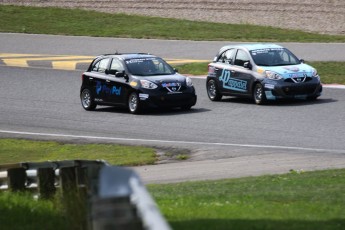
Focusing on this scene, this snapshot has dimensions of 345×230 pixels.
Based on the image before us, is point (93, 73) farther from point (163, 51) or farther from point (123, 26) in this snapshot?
point (123, 26)

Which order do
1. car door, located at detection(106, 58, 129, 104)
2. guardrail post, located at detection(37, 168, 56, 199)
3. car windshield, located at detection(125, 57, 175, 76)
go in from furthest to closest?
car windshield, located at detection(125, 57, 175, 76)
car door, located at detection(106, 58, 129, 104)
guardrail post, located at detection(37, 168, 56, 199)

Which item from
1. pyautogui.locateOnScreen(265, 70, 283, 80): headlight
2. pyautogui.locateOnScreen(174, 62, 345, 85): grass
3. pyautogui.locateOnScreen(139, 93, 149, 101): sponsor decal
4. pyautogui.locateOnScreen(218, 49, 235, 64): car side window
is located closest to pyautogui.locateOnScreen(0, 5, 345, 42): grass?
pyautogui.locateOnScreen(174, 62, 345, 85): grass

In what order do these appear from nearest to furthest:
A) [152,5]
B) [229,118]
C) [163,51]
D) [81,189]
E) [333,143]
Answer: [81,189], [333,143], [229,118], [163,51], [152,5]

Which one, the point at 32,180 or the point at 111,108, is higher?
the point at 32,180

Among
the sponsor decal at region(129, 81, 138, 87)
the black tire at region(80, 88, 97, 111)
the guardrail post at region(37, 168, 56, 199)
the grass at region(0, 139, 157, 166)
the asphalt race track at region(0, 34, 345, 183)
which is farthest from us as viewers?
the black tire at region(80, 88, 97, 111)

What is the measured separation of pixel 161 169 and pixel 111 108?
34.2 feet

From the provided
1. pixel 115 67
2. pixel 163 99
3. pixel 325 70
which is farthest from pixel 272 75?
pixel 325 70

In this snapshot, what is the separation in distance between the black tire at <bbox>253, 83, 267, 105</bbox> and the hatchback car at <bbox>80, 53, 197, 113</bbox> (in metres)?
1.60

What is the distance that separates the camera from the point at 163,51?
3928 centimetres

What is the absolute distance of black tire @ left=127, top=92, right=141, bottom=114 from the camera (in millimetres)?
26297

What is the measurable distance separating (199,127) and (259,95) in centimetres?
355

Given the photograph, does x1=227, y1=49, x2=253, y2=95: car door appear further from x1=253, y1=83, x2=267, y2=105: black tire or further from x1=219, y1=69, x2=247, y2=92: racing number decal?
x1=253, y1=83, x2=267, y2=105: black tire

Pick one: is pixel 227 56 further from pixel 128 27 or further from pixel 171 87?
pixel 128 27

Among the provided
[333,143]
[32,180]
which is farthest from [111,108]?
[32,180]
